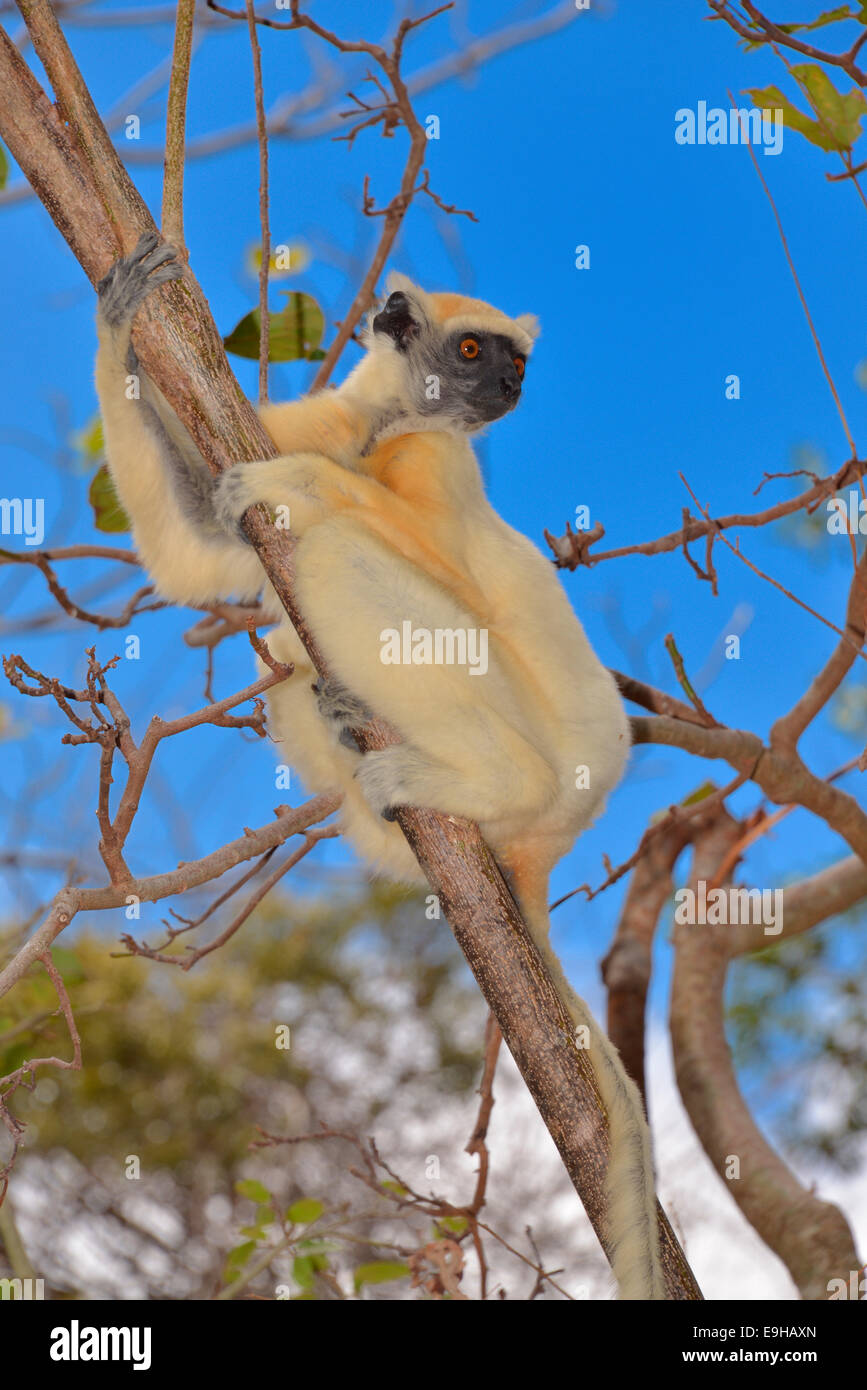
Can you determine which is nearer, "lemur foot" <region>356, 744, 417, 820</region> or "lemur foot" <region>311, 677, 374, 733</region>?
"lemur foot" <region>356, 744, 417, 820</region>

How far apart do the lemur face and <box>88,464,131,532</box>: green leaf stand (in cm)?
116

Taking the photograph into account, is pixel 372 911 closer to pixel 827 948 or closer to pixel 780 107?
pixel 827 948

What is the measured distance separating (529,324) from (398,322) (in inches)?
20.7

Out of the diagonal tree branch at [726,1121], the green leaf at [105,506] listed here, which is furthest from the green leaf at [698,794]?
the green leaf at [105,506]

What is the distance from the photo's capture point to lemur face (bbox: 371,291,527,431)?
3557mm

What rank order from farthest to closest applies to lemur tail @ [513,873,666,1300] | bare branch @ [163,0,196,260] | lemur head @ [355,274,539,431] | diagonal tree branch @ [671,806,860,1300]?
diagonal tree branch @ [671,806,860,1300]
lemur head @ [355,274,539,431]
bare branch @ [163,0,196,260]
lemur tail @ [513,873,666,1300]

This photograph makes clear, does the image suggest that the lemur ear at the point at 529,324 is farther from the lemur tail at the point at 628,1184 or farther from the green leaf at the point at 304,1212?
the green leaf at the point at 304,1212

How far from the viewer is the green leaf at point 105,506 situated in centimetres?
413

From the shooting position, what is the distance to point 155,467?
2.92m


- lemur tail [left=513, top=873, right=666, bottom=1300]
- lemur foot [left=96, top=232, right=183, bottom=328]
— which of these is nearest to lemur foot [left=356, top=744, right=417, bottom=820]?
lemur tail [left=513, top=873, right=666, bottom=1300]

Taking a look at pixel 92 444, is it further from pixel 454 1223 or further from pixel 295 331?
pixel 454 1223

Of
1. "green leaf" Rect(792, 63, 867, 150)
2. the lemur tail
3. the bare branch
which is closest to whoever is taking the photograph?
the lemur tail

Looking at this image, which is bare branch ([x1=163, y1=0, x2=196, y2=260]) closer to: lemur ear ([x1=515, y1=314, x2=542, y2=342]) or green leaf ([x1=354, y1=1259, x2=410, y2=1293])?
lemur ear ([x1=515, y1=314, x2=542, y2=342])
